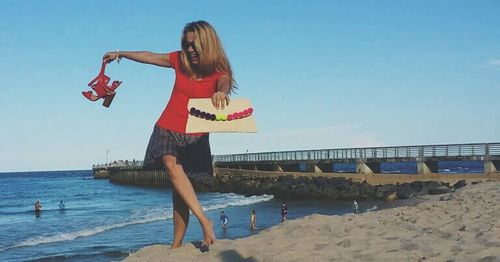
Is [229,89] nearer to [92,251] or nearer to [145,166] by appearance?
[145,166]

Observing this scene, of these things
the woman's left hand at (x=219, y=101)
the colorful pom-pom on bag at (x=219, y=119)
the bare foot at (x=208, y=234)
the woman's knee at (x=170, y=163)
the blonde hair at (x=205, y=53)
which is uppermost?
the blonde hair at (x=205, y=53)

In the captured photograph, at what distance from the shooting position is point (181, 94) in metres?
5.21

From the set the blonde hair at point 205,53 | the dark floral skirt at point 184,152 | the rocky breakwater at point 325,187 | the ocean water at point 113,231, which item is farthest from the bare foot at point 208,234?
the rocky breakwater at point 325,187

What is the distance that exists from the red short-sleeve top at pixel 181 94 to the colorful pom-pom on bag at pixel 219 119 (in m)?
0.72

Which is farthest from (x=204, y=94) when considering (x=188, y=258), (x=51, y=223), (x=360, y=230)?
(x=51, y=223)

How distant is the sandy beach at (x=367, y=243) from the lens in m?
5.36

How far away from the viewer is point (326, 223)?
8227 millimetres

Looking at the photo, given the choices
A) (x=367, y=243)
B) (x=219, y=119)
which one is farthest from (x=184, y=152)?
(x=367, y=243)

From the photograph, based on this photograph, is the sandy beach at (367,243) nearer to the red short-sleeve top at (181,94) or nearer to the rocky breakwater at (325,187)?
the red short-sleeve top at (181,94)

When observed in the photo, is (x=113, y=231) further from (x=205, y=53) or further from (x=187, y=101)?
(x=205, y=53)

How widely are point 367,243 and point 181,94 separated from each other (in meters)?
2.58

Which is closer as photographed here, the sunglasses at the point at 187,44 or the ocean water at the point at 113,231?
the sunglasses at the point at 187,44

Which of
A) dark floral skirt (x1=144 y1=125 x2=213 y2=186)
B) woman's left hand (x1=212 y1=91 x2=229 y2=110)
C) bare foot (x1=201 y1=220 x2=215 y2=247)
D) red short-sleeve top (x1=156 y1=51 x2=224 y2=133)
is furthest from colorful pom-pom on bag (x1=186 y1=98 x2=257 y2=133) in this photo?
bare foot (x1=201 y1=220 x2=215 y2=247)

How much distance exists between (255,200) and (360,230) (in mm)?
32182
